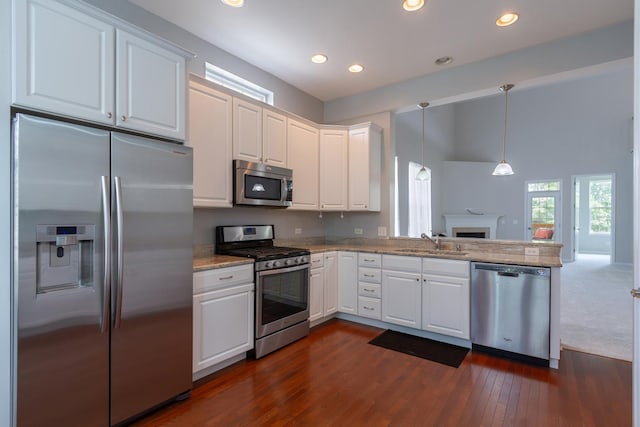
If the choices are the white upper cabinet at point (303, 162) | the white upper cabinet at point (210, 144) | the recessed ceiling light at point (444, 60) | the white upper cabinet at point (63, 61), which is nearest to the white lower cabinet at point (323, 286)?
the white upper cabinet at point (303, 162)

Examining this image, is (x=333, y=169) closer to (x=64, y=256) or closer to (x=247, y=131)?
(x=247, y=131)

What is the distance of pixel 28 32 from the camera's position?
1.53 metres

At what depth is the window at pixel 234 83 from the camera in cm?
322

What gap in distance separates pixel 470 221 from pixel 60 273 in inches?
353

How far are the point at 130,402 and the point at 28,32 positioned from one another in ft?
6.87

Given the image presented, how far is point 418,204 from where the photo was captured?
23.3 ft

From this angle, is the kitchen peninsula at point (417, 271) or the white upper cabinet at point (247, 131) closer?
the kitchen peninsula at point (417, 271)

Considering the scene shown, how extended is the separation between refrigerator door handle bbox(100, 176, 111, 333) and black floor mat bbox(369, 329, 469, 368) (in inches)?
94.5

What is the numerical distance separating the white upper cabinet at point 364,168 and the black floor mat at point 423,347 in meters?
1.56

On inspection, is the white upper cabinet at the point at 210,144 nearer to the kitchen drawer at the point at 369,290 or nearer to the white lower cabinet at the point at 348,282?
the white lower cabinet at the point at 348,282

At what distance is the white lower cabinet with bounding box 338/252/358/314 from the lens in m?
3.74

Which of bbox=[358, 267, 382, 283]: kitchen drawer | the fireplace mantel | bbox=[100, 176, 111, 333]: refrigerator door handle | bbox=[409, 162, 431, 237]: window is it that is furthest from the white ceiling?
the fireplace mantel

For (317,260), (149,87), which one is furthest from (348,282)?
(149,87)

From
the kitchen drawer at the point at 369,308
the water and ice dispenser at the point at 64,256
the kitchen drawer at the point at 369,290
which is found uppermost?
the water and ice dispenser at the point at 64,256
